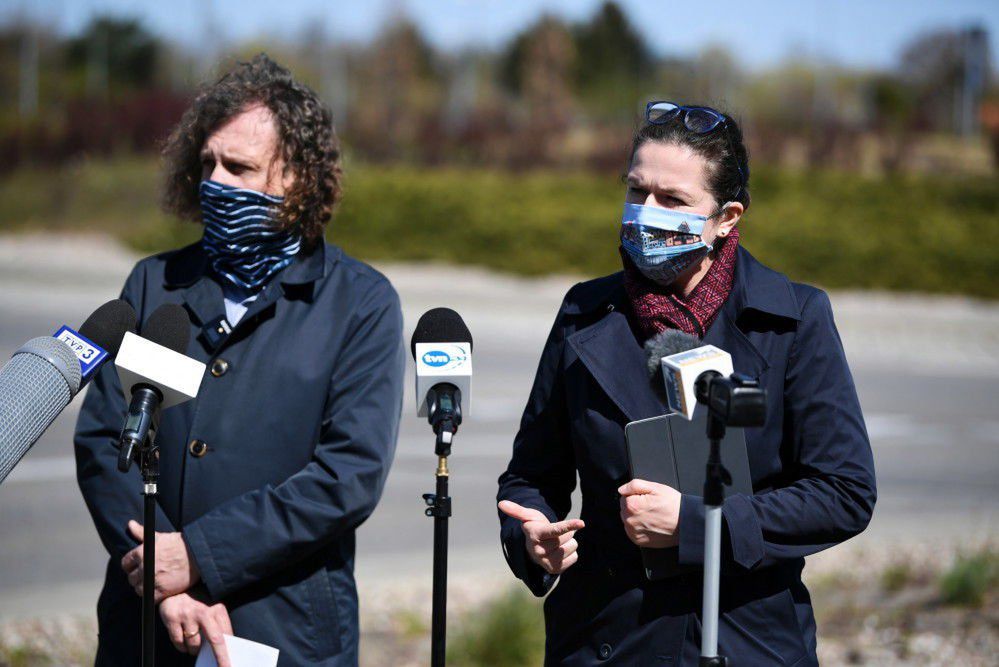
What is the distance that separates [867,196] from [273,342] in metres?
25.1

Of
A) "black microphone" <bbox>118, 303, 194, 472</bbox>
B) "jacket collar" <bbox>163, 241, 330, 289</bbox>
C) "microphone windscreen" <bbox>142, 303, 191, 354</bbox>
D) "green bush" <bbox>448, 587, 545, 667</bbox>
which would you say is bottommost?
"green bush" <bbox>448, 587, 545, 667</bbox>

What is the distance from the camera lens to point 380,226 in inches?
990

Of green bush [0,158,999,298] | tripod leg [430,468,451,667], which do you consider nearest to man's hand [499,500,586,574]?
tripod leg [430,468,451,667]

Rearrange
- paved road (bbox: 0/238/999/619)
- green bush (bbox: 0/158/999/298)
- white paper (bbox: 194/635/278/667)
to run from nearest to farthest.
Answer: white paper (bbox: 194/635/278/667)
paved road (bbox: 0/238/999/619)
green bush (bbox: 0/158/999/298)

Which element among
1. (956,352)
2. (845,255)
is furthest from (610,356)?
(845,255)

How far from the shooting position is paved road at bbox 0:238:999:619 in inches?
308

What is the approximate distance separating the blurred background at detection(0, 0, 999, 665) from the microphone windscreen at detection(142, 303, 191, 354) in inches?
57.9

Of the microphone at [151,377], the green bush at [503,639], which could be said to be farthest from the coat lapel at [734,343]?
the green bush at [503,639]

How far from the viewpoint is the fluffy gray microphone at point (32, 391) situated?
222cm

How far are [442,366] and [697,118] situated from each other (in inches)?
34.0

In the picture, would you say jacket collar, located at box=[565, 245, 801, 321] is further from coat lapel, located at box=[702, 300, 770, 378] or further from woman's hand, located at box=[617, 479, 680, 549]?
woman's hand, located at box=[617, 479, 680, 549]

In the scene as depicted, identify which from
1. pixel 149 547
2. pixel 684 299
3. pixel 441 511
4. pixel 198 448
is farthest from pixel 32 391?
pixel 684 299

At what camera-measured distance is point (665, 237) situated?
285 centimetres

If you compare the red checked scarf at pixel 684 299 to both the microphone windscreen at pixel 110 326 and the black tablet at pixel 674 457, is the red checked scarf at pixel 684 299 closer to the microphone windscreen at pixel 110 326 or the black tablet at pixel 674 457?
the black tablet at pixel 674 457
